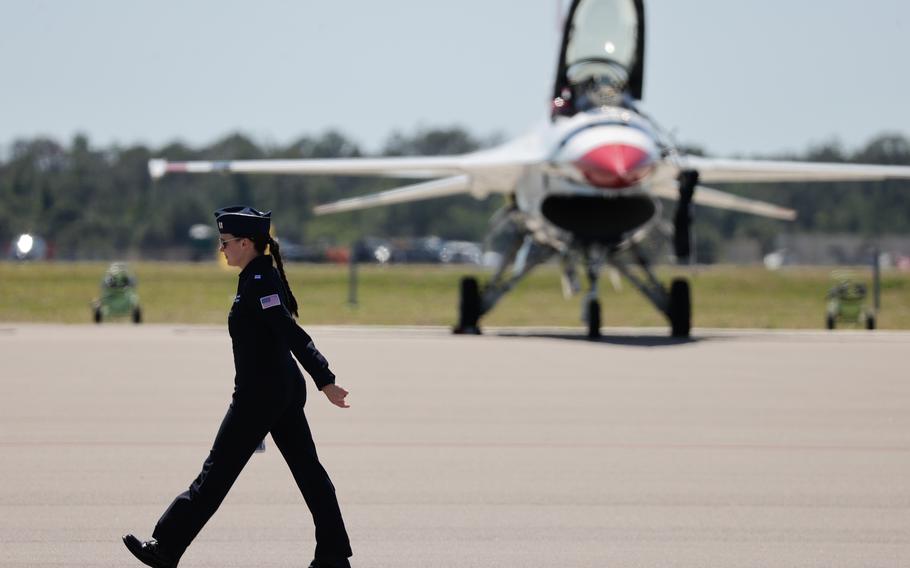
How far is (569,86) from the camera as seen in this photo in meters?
21.8

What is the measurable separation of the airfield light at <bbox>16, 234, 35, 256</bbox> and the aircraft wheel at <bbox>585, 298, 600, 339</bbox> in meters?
10.7

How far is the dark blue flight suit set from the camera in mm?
5824

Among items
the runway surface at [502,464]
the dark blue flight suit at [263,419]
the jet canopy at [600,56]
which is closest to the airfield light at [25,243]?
the runway surface at [502,464]

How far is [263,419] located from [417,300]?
35.3 meters

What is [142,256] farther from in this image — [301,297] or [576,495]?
[576,495]

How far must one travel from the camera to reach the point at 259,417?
584 cm

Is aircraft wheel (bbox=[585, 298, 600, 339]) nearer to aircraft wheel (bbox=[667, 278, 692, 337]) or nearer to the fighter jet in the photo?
the fighter jet

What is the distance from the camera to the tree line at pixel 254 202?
115 m

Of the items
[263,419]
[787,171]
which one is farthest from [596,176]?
[263,419]

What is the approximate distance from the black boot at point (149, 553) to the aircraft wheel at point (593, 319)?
16.8 m

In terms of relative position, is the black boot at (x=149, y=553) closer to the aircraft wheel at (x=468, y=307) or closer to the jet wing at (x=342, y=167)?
the jet wing at (x=342, y=167)

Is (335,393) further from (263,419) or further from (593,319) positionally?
(593,319)

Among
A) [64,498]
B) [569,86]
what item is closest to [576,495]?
[64,498]

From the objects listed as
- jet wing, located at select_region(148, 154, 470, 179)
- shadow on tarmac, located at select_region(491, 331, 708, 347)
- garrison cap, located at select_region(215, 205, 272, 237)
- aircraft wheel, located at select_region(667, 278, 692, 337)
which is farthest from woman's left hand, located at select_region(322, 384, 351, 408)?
aircraft wheel, located at select_region(667, 278, 692, 337)
